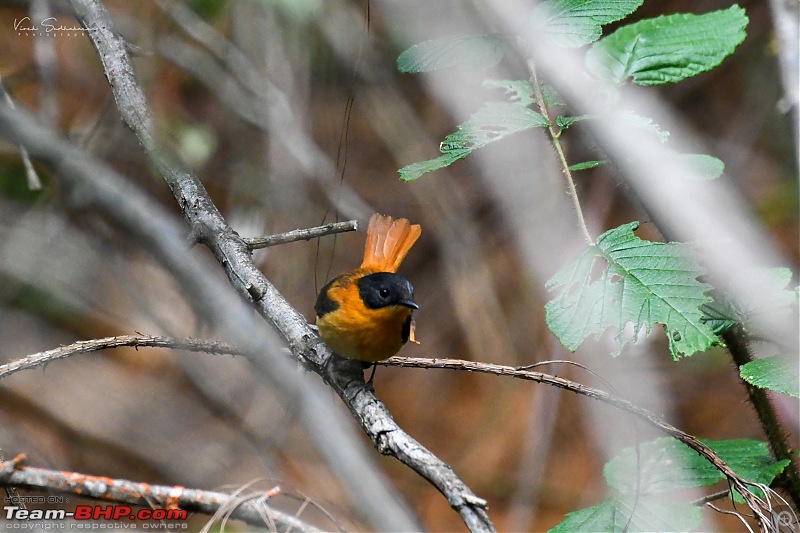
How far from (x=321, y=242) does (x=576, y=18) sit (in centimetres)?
336

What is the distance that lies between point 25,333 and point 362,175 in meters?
3.36

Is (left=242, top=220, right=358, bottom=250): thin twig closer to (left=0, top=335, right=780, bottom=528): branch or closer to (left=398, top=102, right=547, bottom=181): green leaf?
(left=398, top=102, right=547, bottom=181): green leaf

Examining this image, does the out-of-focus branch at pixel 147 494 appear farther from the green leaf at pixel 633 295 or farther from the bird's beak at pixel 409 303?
the bird's beak at pixel 409 303

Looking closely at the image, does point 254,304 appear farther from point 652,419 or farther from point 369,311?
point 652,419

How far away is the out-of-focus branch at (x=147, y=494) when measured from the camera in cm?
140

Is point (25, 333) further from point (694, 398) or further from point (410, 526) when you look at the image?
point (694, 398)

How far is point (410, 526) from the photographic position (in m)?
1.05

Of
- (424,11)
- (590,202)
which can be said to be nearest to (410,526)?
(424,11)

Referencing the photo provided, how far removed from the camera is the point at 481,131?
1.90 meters

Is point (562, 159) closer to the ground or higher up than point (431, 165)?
closer to the ground

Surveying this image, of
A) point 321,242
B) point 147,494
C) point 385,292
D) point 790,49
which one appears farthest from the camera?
point 321,242

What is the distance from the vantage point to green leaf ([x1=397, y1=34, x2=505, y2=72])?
1.98 metres
